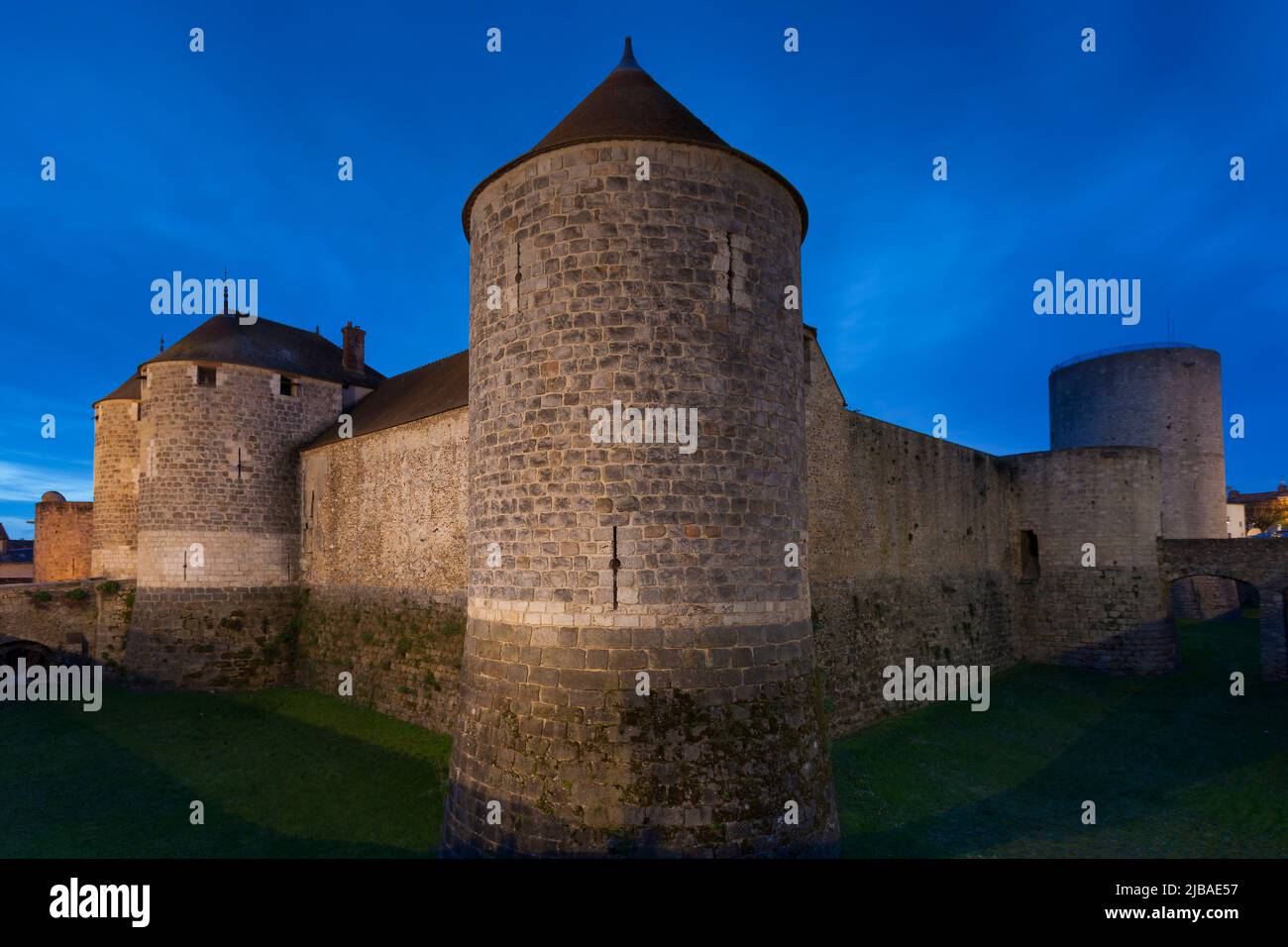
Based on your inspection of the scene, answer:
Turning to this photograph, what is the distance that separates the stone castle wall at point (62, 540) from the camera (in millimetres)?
25203

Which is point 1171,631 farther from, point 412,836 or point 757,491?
point 412,836

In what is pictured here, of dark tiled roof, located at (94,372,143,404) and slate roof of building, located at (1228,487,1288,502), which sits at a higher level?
dark tiled roof, located at (94,372,143,404)

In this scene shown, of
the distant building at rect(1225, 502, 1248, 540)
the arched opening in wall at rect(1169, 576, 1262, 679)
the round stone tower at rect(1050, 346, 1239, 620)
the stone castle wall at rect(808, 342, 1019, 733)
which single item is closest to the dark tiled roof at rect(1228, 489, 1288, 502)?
the distant building at rect(1225, 502, 1248, 540)

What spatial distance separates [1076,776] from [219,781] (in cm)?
1584

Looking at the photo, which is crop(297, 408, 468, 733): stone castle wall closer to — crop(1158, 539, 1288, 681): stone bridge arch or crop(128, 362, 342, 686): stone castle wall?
crop(128, 362, 342, 686): stone castle wall

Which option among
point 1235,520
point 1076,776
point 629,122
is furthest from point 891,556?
point 1235,520

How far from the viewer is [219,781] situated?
11.9 metres

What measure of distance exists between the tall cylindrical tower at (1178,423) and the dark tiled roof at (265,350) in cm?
3097

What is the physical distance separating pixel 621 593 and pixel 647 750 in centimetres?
157

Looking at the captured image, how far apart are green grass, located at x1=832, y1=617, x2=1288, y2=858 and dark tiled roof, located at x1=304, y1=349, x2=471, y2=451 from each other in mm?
10906

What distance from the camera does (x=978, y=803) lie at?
1133 cm

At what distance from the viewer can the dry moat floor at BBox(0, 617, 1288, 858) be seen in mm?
9852

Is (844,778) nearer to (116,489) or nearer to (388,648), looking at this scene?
(388,648)
